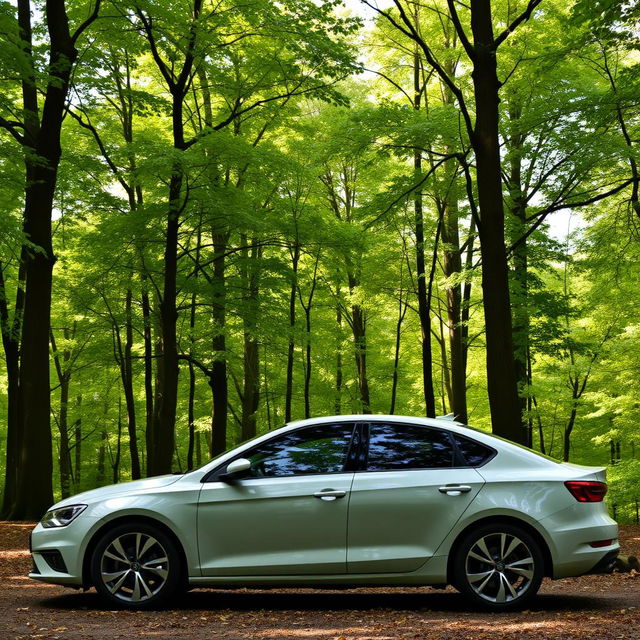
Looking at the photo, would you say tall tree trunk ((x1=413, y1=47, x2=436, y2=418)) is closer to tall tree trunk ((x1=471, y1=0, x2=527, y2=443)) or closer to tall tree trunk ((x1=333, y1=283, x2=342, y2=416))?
tall tree trunk ((x1=333, y1=283, x2=342, y2=416))

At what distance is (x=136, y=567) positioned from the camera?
609 centimetres

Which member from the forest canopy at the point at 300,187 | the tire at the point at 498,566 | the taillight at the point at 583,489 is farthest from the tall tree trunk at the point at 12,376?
the taillight at the point at 583,489

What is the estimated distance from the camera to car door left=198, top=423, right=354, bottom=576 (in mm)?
5973

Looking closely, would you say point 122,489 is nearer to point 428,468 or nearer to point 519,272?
point 428,468

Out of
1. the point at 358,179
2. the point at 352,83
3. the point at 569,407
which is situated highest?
the point at 352,83

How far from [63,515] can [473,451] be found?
3483 mm

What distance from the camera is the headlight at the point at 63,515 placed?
6215mm

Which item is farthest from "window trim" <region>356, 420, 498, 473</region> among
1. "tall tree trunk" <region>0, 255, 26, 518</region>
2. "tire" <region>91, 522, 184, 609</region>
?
"tall tree trunk" <region>0, 255, 26, 518</region>

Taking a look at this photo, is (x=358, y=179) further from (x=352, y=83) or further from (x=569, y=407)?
(x=569, y=407)

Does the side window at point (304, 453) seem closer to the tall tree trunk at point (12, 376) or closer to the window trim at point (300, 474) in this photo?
the window trim at point (300, 474)

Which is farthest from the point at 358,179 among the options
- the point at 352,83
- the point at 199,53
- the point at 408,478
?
the point at 408,478

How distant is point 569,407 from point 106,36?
22124mm

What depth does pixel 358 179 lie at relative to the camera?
31.0 m

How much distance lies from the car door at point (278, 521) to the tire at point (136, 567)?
0.29m
